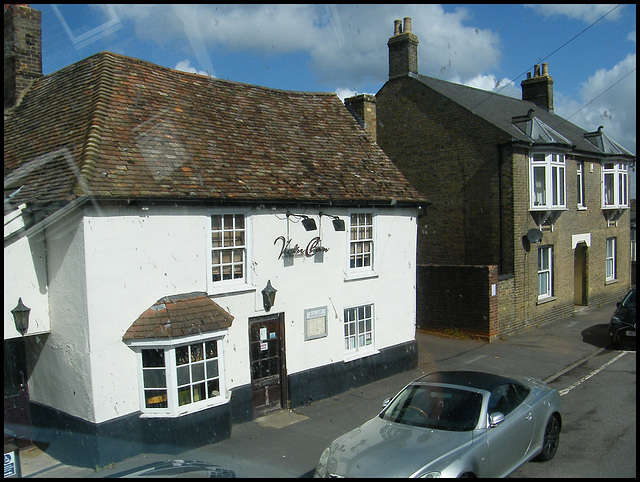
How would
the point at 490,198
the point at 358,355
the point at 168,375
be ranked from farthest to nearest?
the point at 490,198, the point at 358,355, the point at 168,375

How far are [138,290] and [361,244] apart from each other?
5781 mm

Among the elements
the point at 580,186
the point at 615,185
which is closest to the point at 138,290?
the point at 580,186

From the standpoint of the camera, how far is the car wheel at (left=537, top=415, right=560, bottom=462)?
26.3 ft

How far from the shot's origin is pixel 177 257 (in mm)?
9656

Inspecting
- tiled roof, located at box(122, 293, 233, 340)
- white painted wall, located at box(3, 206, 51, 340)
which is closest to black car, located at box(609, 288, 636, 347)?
tiled roof, located at box(122, 293, 233, 340)

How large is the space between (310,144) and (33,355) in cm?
782

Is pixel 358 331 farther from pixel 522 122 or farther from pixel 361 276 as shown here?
pixel 522 122

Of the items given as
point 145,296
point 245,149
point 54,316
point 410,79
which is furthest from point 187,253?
point 410,79

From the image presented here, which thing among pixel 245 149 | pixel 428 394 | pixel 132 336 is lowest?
pixel 428 394

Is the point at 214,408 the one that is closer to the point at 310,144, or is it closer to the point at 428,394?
the point at 428,394

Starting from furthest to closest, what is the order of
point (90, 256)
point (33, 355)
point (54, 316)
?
point (33, 355) → point (54, 316) → point (90, 256)

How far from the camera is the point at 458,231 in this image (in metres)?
19.5

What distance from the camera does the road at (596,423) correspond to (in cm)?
779

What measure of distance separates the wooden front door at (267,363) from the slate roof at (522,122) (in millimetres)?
11009
